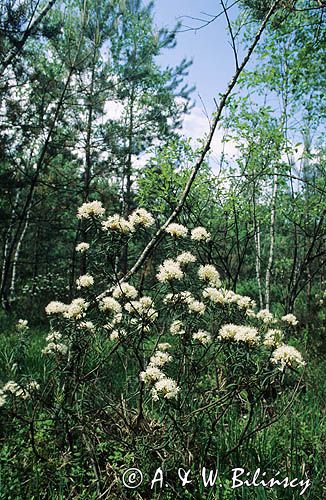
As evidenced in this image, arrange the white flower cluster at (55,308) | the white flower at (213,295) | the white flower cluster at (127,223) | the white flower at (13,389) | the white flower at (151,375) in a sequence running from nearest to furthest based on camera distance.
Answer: the white flower at (151,375)
the white flower cluster at (127,223)
the white flower at (213,295)
the white flower cluster at (55,308)
the white flower at (13,389)

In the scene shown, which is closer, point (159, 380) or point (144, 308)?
point (159, 380)

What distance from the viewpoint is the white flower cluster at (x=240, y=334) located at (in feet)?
6.59

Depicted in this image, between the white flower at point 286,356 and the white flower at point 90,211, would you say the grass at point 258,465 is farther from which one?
the white flower at point 90,211

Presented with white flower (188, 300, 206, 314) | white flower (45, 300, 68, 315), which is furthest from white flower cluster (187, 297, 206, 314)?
white flower (45, 300, 68, 315)

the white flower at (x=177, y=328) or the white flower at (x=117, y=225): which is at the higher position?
the white flower at (x=117, y=225)

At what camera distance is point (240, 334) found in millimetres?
2016

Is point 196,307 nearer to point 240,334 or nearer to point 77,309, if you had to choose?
point 240,334

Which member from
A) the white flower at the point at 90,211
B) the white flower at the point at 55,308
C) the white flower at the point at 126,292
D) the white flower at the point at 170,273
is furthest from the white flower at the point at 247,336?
the white flower at the point at 55,308

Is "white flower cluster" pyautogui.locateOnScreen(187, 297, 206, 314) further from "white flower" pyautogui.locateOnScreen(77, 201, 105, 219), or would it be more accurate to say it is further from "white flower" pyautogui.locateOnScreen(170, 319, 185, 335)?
"white flower" pyautogui.locateOnScreen(77, 201, 105, 219)

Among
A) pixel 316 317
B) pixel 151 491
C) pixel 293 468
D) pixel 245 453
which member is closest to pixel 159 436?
pixel 151 491

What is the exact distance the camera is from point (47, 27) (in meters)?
7.19

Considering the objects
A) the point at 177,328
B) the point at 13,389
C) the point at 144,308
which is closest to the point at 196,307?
the point at 177,328

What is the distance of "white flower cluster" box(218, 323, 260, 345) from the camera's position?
2.01 m

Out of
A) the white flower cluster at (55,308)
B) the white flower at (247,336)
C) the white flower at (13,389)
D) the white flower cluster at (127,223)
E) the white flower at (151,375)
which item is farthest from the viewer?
the white flower at (13,389)
